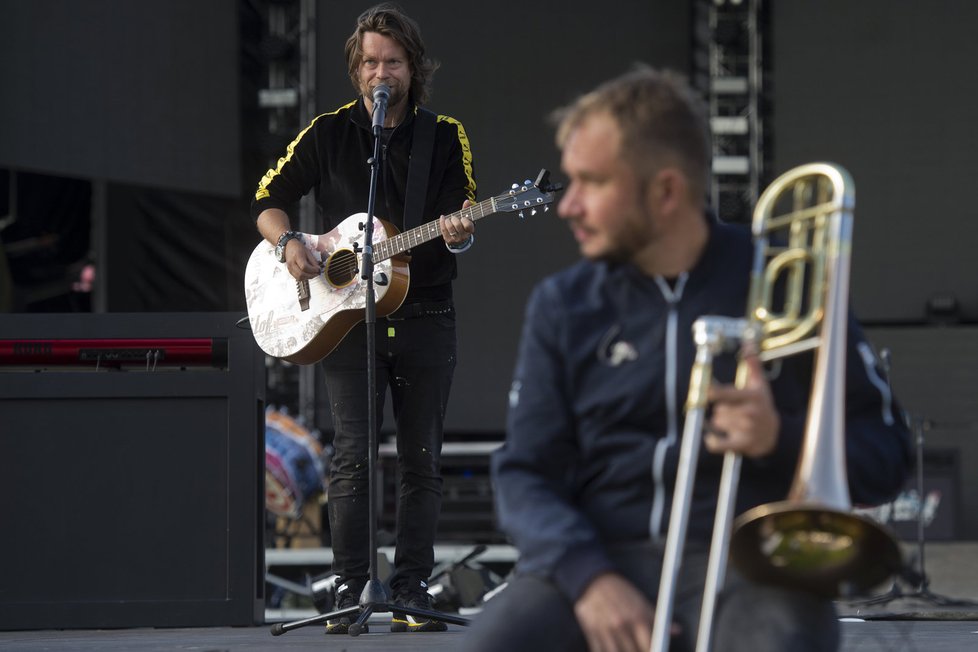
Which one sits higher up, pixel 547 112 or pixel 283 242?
pixel 547 112

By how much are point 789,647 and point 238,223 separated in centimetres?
802

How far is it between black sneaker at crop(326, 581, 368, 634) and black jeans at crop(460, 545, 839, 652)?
212 centimetres

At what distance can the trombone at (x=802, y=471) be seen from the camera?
1.52 meters

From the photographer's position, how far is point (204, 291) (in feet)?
30.0

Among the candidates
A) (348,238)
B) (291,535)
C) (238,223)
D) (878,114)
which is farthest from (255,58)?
(348,238)

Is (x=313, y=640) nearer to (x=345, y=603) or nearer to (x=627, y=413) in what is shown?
(x=345, y=603)

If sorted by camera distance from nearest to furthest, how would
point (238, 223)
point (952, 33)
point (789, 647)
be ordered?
point (789, 647), point (952, 33), point (238, 223)

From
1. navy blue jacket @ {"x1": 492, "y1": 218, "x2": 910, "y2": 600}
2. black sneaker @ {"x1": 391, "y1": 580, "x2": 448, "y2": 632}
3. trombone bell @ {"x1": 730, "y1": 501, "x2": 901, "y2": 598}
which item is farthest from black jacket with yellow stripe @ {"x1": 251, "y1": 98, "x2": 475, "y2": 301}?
trombone bell @ {"x1": 730, "y1": 501, "x2": 901, "y2": 598}

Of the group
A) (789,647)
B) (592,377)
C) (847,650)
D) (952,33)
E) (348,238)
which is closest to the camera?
(789,647)

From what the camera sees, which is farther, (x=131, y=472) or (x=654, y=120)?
(x=131, y=472)

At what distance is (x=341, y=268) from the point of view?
156 inches

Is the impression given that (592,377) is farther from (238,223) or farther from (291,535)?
(238,223)

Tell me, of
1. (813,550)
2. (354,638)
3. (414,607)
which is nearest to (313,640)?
(354,638)

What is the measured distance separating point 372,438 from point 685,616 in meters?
2.04
